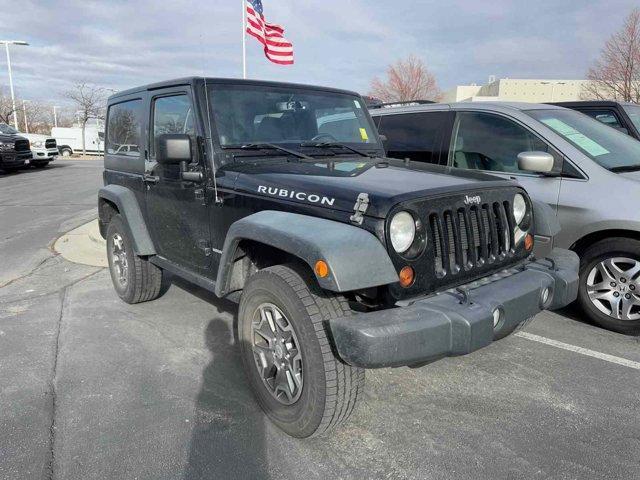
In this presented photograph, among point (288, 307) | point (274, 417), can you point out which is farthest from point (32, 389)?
point (288, 307)

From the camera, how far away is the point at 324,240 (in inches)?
90.0

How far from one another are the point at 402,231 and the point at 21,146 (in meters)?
20.9

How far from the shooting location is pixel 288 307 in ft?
8.21

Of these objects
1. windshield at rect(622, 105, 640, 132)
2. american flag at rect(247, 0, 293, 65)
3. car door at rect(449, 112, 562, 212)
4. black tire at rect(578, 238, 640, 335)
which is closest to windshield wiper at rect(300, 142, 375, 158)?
car door at rect(449, 112, 562, 212)

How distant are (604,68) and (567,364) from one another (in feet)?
81.5

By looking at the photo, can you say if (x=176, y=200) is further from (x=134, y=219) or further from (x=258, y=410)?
(x=258, y=410)

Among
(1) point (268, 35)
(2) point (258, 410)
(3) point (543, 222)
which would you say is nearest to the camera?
(2) point (258, 410)

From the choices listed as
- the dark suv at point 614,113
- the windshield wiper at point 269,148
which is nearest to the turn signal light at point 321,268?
the windshield wiper at point 269,148

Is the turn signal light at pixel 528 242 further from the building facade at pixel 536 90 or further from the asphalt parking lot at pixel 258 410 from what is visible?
the building facade at pixel 536 90

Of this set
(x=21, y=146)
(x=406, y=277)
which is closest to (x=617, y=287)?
(x=406, y=277)

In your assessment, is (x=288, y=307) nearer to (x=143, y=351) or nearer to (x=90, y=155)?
(x=143, y=351)

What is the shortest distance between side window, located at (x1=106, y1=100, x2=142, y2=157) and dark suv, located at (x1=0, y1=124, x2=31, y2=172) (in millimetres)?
16184

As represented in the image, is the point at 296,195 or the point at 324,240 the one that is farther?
the point at 296,195

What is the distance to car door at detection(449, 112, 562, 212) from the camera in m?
4.25
